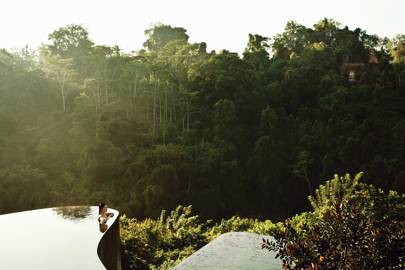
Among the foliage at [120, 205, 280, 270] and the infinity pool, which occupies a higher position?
the infinity pool

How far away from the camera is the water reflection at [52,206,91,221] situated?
5577 millimetres

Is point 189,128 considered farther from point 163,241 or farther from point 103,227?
point 103,227

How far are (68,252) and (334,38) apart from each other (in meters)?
37.1

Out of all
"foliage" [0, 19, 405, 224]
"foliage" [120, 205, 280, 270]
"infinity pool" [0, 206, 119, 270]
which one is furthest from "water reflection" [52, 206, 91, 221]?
"foliage" [0, 19, 405, 224]

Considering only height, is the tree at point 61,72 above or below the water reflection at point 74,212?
above

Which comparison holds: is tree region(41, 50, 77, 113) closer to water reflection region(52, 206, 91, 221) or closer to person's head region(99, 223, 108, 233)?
water reflection region(52, 206, 91, 221)

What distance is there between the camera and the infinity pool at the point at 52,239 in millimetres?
3686

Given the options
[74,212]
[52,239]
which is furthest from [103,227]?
[74,212]

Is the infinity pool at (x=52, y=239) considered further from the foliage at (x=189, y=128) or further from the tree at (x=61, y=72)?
the tree at (x=61, y=72)

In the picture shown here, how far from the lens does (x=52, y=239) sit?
452 cm

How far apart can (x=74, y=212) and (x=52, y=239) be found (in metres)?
1.40

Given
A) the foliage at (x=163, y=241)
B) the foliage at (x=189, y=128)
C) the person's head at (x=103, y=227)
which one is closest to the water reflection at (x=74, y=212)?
the person's head at (x=103, y=227)

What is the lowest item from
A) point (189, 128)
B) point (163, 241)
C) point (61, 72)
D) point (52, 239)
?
point (163, 241)

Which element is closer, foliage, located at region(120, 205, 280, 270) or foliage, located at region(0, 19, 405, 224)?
foliage, located at region(120, 205, 280, 270)
